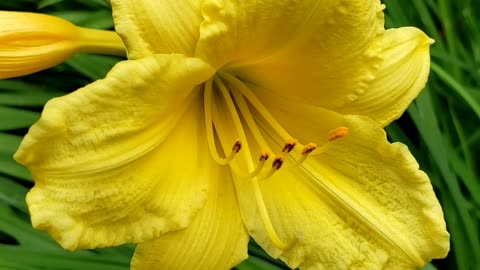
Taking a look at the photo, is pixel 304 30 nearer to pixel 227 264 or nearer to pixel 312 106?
pixel 312 106

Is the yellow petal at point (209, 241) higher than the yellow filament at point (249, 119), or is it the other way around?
the yellow filament at point (249, 119)

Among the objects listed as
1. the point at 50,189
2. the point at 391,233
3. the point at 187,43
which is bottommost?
the point at 391,233

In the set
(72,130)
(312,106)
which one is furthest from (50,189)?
(312,106)

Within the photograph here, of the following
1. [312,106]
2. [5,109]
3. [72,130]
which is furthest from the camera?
[5,109]

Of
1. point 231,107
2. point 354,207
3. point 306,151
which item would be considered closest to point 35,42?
point 231,107

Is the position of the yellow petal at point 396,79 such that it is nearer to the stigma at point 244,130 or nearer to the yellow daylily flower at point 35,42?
the stigma at point 244,130

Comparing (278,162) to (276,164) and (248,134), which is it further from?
(248,134)

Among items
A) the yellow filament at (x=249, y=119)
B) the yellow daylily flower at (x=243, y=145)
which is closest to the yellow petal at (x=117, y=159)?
the yellow daylily flower at (x=243, y=145)

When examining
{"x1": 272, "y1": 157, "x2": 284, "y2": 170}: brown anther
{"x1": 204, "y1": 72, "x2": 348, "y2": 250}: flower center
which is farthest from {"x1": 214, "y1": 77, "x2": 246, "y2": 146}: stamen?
{"x1": 272, "y1": 157, "x2": 284, "y2": 170}: brown anther
